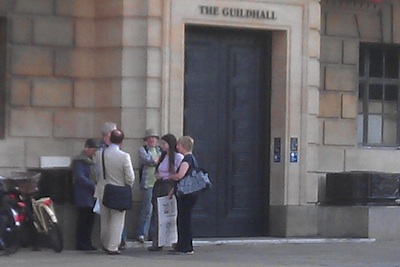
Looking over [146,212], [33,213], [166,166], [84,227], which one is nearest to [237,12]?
[166,166]

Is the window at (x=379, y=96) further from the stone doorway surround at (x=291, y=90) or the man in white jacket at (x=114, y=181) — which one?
the man in white jacket at (x=114, y=181)

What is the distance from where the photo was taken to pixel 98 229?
21.3 metres

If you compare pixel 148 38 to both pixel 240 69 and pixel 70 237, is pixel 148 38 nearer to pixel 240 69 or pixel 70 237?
pixel 240 69

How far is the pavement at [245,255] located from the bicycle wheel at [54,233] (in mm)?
131

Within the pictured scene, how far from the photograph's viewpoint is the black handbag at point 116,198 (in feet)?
65.9

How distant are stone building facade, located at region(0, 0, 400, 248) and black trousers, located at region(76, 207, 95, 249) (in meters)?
1.43

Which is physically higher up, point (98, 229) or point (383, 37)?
point (383, 37)

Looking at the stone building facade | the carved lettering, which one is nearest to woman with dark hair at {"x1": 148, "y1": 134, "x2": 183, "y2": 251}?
the stone building facade

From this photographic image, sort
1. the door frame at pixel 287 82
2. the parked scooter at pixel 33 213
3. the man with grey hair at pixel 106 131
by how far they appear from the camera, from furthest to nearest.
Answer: the door frame at pixel 287 82 → the man with grey hair at pixel 106 131 → the parked scooter at pixel 33 213

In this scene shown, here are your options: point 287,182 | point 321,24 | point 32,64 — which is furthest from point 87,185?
point 321,24

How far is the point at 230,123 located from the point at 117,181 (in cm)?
388

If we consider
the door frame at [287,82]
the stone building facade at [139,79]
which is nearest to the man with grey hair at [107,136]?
the stone building facade at [139,79]

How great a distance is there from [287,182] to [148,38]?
12.1ft

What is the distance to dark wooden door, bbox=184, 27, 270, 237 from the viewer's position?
23359 millimetres
